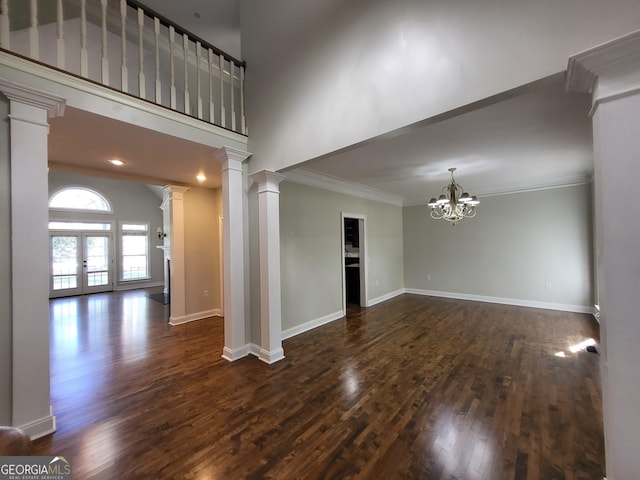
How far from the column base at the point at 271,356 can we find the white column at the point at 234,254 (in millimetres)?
284

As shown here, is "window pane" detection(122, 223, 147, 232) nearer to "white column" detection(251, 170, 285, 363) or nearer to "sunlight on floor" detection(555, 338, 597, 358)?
"white column" detection(251, 170, 285, 363)

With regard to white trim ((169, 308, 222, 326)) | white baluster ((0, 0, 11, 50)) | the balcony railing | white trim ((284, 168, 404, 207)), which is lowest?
white trim ((169, 308, 222, 326))

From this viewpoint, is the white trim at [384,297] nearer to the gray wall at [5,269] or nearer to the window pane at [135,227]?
the gray wall at [5,269]

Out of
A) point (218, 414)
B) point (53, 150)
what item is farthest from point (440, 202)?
point (53, 150)

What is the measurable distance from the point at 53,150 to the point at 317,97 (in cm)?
305

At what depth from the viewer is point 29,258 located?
74.3 inches

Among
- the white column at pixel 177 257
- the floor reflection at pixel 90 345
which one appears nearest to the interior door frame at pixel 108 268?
the floor reflection at pixel 90 345

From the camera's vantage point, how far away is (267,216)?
10.1 feet

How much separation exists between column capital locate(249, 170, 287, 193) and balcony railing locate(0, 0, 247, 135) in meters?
0.68

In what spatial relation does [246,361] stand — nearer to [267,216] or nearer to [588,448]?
[267,216]

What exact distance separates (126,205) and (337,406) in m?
9.47

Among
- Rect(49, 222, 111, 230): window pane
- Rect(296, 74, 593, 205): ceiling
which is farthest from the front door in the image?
Rect(296, 74, 593, 205): ceiling

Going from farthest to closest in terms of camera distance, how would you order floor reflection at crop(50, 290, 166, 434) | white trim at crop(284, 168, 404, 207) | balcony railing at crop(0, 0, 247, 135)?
white trim at crop(284, 168, 404, 207) → floor reflection at crop(50, 290, 166, 434) → balcony railing at crop(0, 0, 247, 135)

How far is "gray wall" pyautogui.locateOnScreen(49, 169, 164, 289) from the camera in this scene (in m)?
7.40
